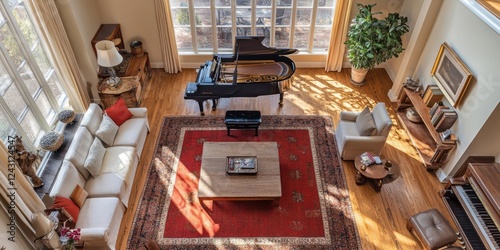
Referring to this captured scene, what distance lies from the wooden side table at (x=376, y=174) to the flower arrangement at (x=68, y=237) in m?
4.22

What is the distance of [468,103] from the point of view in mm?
5422

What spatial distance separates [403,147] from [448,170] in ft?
3.10

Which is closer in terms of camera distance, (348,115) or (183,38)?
(348,115)

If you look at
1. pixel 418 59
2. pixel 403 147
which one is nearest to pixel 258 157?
pixel 403 147

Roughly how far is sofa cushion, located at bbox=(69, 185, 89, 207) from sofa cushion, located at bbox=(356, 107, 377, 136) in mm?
4573

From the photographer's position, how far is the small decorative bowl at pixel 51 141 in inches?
207

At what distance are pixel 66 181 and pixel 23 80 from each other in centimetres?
171

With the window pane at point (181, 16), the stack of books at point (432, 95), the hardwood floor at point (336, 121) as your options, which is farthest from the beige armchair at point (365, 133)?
the window pane at point (181, 16)

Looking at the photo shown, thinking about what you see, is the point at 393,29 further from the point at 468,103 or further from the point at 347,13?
the point at 468,103

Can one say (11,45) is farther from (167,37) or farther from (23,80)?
(167,37)

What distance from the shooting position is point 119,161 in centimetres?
561

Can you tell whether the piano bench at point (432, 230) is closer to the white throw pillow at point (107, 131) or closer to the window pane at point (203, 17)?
the white throw pillow at point (107, 131)

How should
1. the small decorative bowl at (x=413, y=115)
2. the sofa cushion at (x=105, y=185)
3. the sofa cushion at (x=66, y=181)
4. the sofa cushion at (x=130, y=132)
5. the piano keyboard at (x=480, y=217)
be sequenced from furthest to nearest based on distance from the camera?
the small decorative bowl at (x=413, y=115) → the sofa cushion at (x=130, y=132) → the sofa cushion at (x=105, y=185) → the sofa cushion at (x=66, y=181) → the piano keyboard at (x=480, y=217)

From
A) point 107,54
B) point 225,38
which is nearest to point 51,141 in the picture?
point 107,54
